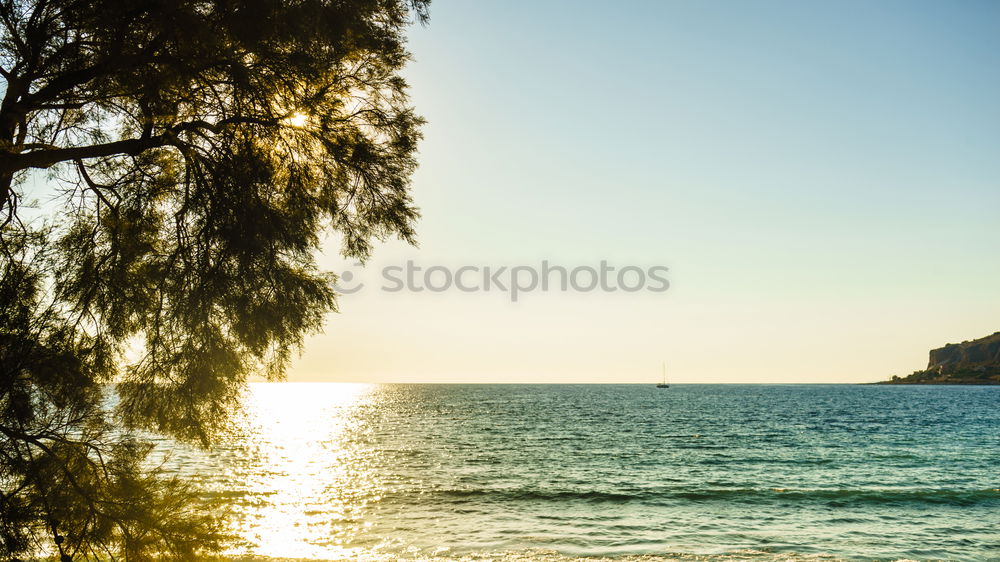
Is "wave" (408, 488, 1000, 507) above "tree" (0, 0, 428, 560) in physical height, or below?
below

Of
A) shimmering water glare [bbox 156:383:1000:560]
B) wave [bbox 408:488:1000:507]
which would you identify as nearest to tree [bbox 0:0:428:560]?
shimmering water glare [bbox 156:383:1000:560]

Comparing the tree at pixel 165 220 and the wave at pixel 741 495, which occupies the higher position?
the tree at pixel 165 220

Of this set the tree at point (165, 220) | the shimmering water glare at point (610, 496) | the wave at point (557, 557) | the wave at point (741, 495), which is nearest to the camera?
the tree at point (165, 220)

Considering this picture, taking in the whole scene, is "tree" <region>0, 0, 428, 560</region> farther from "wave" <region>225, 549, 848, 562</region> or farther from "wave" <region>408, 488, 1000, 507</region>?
"wave" <region>408, 488, 1000, 507</region>

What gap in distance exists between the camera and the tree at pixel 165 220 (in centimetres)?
562

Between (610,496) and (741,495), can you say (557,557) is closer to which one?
(610,496)

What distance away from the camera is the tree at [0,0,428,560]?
562 centimetres

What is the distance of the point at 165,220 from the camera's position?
684 centimetres

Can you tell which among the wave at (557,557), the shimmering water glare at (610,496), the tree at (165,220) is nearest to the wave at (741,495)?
the shimmering water glare at (610,496)

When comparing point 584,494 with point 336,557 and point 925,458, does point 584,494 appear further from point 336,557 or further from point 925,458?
point 925,458

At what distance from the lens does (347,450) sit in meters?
42.9

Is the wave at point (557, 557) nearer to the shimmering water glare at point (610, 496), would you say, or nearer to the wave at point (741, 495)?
the shimmering water glare at point (610, 496)

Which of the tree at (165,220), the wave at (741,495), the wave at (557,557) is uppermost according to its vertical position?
the tree at (165,220)

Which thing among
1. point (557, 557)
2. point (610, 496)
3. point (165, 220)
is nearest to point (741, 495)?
point (610, 496)
